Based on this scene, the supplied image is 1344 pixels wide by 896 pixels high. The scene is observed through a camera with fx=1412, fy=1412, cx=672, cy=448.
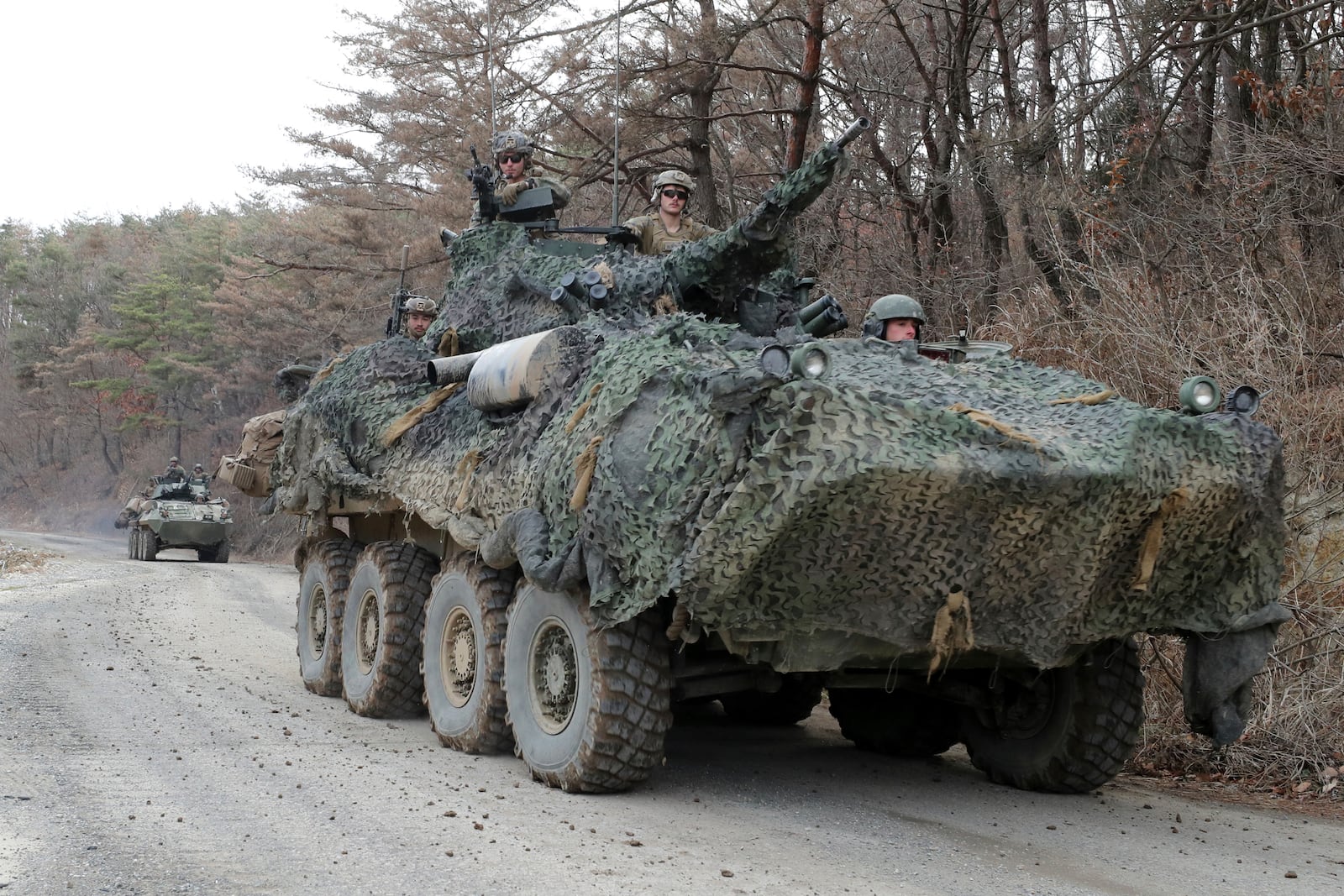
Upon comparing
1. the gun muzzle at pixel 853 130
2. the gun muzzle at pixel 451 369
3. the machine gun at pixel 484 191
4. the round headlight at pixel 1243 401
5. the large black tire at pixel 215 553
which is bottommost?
the large black tire at pixel 215 553

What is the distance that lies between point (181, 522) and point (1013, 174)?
792 inches

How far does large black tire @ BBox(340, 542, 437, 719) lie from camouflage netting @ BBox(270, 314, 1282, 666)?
2683mm

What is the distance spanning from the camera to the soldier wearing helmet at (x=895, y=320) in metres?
7.42

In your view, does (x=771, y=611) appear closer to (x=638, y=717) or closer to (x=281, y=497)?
(x=638, y=717)

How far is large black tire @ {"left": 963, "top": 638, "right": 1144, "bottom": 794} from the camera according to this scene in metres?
6.92

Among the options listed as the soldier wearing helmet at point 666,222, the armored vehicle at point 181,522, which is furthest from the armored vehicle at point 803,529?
the armored vehicle at point 181,522

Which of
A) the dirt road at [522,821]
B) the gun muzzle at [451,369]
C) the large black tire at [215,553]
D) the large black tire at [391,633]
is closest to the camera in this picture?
the dirt road at [522,821]

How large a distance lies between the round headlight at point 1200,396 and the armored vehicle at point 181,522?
82.8ft

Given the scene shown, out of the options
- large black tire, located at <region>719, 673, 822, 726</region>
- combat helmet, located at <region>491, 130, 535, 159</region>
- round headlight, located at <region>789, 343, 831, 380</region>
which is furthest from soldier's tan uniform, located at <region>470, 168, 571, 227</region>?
round headlight, located at <region>789, 343, 831, 380</region>

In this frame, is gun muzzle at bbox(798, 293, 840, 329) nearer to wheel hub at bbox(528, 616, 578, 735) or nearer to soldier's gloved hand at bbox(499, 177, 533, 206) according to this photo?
wheel hub at bbox(528, 616, 578, 735)

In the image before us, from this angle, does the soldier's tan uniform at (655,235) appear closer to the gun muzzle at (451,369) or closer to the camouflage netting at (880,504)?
the gun muzzle at (451,369)

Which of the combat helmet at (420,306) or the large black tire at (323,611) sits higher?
the combat helmet at (420,306)

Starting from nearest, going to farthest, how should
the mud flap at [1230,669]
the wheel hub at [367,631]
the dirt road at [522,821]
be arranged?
1. the dirt road at [522,821]
2. the mud flap at [1230,669]
3. the wheel hub at [367,631]

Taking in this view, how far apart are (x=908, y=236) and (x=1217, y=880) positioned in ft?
37.5
